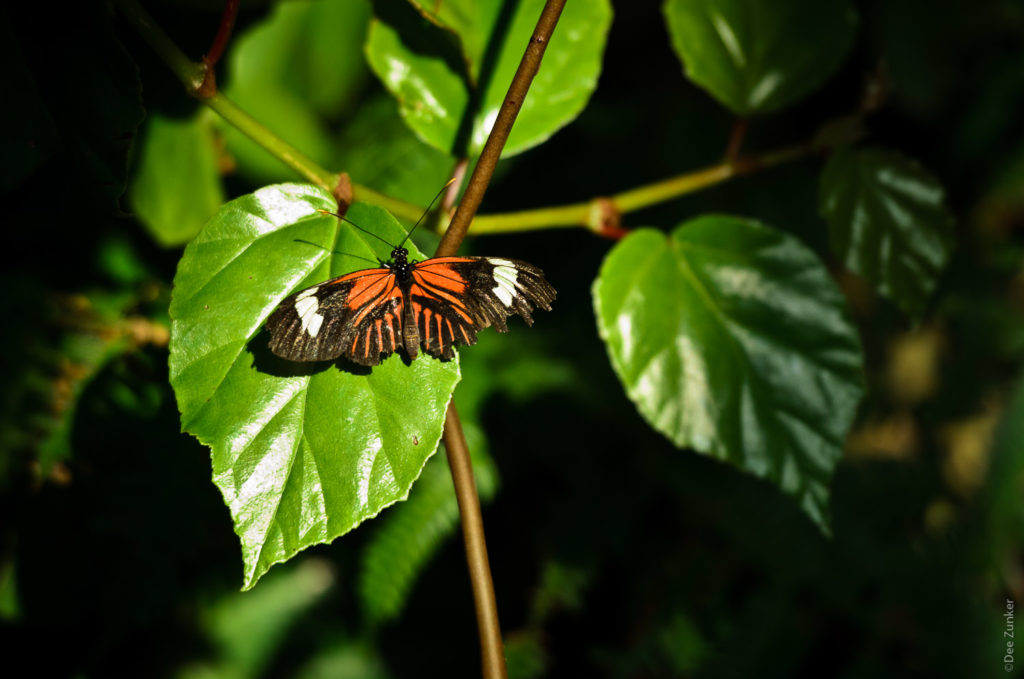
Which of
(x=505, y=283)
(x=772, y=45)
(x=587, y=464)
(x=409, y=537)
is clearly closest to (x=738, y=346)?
(x=505, y=283)

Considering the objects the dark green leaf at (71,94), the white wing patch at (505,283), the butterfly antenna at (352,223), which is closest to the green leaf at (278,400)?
the butterfly antenna at (352,223)

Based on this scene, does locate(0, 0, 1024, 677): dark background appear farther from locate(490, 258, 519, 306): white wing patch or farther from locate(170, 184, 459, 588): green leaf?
locate(490, 258, 519, 306): white wing patch

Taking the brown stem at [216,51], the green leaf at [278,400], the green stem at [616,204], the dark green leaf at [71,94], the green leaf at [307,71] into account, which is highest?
the green leaf at [307,71]

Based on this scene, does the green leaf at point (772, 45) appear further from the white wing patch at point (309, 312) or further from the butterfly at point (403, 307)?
the white wing patch at point (309, 312)

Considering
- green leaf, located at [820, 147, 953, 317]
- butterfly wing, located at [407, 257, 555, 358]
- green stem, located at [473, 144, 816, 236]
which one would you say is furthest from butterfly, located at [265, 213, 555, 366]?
green leaf, located at [820, 147, 953, 317]

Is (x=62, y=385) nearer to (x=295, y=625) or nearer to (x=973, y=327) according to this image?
(x=295, y=625)

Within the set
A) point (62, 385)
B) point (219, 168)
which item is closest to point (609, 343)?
point (219, 168)
